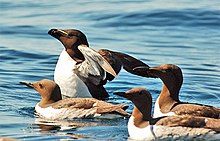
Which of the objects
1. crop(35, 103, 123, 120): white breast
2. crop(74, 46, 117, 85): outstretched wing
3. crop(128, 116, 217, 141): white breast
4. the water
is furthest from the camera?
crop(74, 46, 117, 85): outstretched wing

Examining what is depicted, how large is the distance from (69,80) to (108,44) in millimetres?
5931

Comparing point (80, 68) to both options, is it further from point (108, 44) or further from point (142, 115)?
point (108, 44)

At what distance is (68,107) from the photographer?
13.4m

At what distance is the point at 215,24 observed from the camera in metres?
24.2

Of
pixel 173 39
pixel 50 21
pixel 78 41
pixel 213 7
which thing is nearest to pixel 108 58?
pixel 78 41

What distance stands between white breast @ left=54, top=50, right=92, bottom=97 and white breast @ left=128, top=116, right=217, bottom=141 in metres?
3.61

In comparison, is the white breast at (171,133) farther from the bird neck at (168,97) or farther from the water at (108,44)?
the bird neck at (168,97)

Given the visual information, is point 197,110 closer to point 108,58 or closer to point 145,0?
point 108,58

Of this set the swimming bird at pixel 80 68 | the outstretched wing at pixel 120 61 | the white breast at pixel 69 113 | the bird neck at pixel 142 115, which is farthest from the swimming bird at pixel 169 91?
the swimming bird at pixel 80 68

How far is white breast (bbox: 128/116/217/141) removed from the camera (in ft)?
37.9

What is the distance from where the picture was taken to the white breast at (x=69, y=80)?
15.3 m

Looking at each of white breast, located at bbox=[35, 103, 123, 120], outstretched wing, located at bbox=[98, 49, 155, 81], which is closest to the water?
white breast, located at bbox=[35, 103, 123, 120]

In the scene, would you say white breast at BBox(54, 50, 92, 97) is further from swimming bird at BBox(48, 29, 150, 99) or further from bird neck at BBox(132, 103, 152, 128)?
bird neck at BBox(132, 103, 152, 128)

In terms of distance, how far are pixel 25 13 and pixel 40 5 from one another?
133cm
